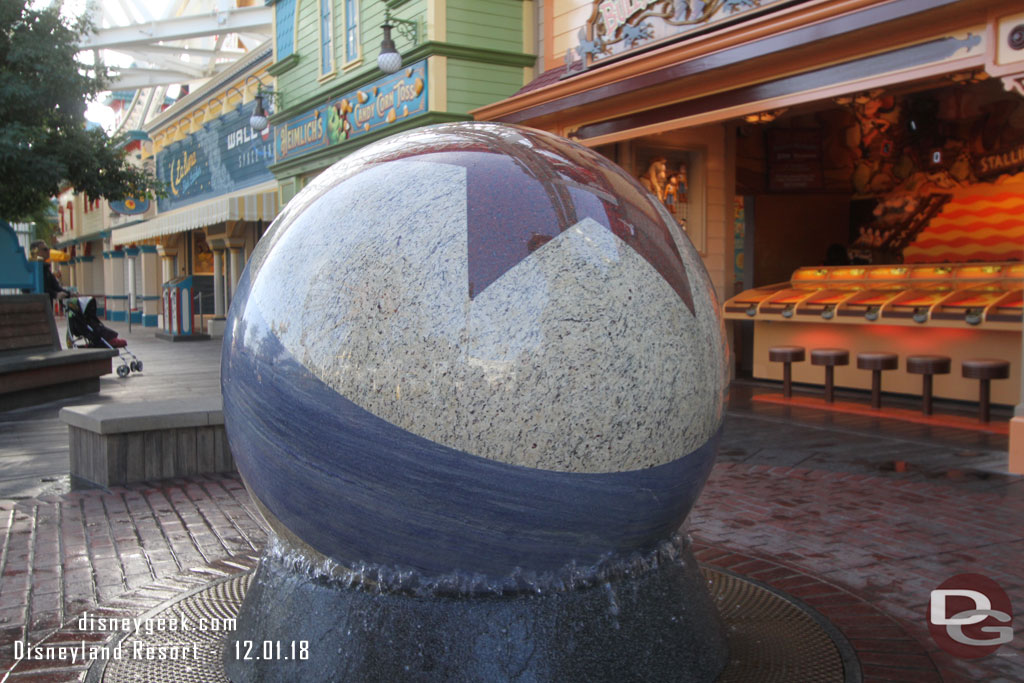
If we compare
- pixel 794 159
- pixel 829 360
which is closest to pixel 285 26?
pixel 794 159

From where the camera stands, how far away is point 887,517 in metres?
5.04

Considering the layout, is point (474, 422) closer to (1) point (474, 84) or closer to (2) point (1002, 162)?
(2) point (1002, 162)

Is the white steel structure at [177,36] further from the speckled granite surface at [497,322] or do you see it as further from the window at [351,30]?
the speckled granite surface at [497,322]

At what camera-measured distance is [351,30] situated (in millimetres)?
15141

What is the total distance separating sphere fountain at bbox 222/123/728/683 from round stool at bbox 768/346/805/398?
7559 mm

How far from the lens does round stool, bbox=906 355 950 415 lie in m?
8.37

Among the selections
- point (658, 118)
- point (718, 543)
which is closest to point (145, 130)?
point (658, 118)

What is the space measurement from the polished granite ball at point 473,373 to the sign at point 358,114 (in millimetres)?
10573

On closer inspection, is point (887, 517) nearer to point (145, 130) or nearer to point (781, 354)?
point (781, 354)

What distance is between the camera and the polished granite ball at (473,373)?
2480mm

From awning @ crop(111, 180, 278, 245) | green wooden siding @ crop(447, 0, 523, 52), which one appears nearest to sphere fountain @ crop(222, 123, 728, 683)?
green wooden siding @ crop(447, 0, 523, 52)

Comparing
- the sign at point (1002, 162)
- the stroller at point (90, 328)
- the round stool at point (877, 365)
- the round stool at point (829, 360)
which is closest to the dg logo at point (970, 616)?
the round stool at point (877, 365)

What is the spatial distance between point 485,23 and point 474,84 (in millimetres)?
989

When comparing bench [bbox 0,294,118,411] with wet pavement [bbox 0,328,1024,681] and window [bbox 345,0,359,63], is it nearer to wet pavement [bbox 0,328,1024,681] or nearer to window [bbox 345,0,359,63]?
wet pavement [bbox 0,328,1024,681]
